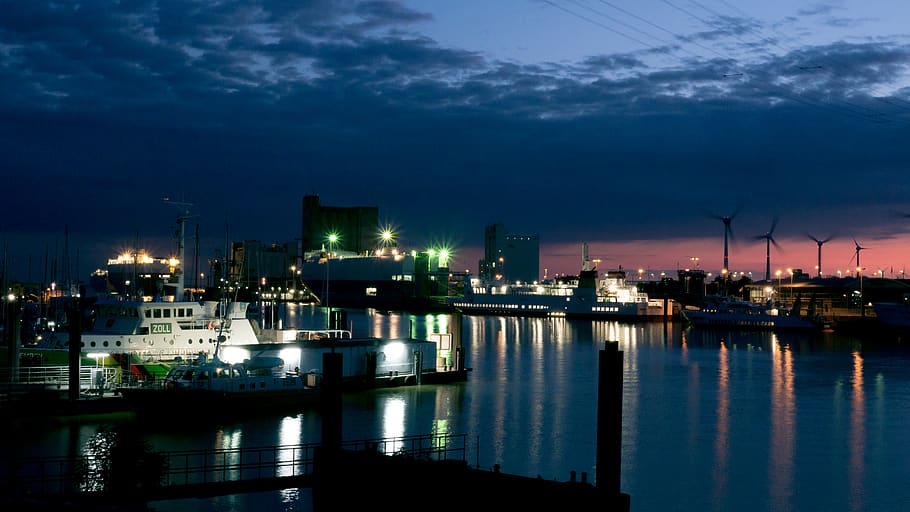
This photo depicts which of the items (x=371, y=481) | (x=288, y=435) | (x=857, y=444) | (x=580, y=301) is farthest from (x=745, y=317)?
(x=371, y=481)

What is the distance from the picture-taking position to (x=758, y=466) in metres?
31.0

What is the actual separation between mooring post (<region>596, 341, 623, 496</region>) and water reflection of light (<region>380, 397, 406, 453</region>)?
13102 millimetres

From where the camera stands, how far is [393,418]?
123 feet

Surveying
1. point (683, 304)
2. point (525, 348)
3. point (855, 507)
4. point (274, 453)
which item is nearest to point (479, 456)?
point (274, 453)

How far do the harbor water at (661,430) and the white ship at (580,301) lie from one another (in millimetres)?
81872

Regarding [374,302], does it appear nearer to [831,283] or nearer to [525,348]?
[831,283]

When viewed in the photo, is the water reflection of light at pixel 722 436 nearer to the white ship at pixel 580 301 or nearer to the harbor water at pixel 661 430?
the harbor water at pixel 661 430

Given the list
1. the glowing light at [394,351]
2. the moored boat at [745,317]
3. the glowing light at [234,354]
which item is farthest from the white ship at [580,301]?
the glowing light at [234,354]

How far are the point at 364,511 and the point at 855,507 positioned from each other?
14582 mm

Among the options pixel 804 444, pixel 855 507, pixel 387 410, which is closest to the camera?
pixel 855 507

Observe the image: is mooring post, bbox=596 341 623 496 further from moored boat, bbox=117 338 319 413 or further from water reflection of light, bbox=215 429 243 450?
moored boat, bbox=117 338 319 413

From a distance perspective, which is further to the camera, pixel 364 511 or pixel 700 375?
pixel 700 375

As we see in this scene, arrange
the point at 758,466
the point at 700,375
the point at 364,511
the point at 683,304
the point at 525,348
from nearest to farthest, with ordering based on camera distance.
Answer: the point at 364,511, the point at 758,466, the point at 700,375, the point at 525,348, the point at 683,304

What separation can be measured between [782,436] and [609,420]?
20.9m
